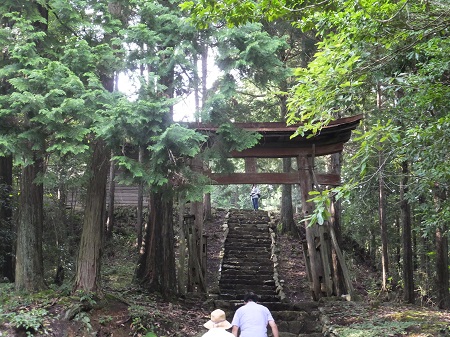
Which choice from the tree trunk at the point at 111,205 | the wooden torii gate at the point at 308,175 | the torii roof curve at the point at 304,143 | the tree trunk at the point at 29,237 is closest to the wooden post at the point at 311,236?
the wooden torii gate at the point at 308,175

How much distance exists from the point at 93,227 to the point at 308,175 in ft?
20.6

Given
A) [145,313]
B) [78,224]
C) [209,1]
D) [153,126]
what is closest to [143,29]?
[153,126]

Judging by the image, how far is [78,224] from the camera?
19.7 metres

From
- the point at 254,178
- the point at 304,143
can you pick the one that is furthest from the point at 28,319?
the point at 304,143

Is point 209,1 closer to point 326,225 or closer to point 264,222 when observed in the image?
point 326,225

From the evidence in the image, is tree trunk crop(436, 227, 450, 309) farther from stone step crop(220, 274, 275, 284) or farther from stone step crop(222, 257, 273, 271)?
stone step crop(222, 257, 273, 271)

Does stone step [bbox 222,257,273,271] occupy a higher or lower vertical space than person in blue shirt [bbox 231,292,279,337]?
lower

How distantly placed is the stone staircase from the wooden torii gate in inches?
42.6

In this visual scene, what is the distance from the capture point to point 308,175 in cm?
1280

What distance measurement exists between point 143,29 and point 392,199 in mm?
13416

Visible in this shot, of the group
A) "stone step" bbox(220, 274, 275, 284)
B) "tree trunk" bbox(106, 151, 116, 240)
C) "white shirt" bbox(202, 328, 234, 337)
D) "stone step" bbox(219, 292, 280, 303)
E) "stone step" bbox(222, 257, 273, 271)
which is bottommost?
"stone step" bbox(219, 292, 280, 303)

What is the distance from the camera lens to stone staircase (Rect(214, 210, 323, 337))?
1088 cm

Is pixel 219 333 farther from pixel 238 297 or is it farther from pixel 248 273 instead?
pixel 248 273

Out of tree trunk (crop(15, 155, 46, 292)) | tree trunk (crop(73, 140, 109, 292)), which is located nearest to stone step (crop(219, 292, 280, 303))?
tree trunk (crop(73, 140, 109, 292))
